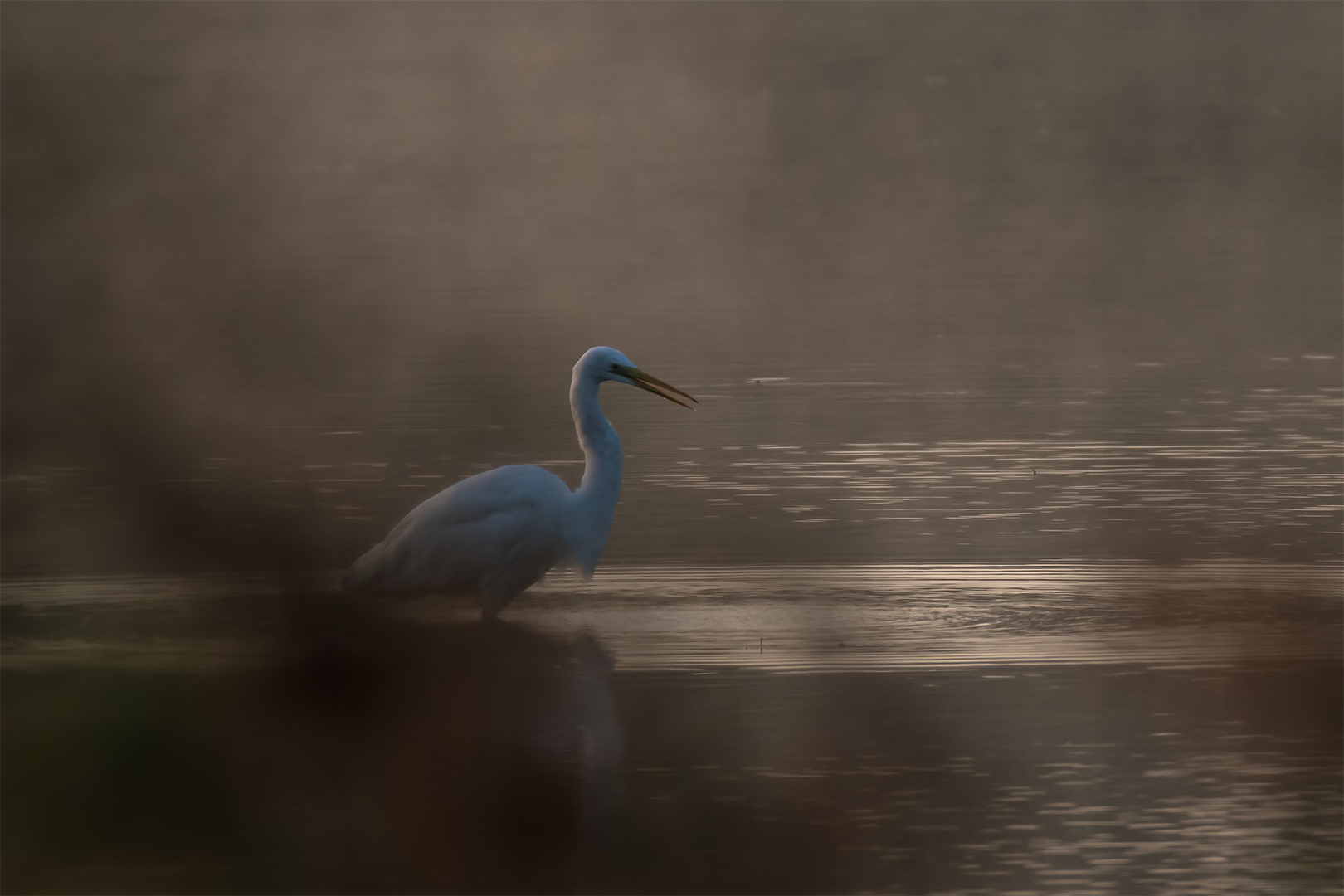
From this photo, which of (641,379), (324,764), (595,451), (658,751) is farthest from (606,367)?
(324,764)

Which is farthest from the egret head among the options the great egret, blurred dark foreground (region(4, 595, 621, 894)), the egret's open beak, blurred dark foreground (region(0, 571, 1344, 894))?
blurred dark foreground (region(4, 595, 621, 894))

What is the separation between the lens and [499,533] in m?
7.77

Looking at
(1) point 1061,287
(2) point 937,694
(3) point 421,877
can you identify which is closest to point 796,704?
(2) point 937,694

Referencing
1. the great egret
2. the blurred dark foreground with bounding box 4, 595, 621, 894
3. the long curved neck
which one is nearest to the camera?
the blurred dark foreground with bounding box 4, 595, 621, 894

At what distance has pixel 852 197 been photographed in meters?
29.8

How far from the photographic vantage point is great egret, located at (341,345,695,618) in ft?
25.6

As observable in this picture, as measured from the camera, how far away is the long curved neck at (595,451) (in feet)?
26.2

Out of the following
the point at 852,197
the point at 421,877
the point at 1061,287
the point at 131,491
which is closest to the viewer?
the point at 421,877

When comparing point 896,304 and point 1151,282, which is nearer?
point 896,304

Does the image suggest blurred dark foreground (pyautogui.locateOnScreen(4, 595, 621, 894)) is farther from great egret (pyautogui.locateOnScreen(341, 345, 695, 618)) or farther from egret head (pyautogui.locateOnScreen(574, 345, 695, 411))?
egret head (pyautogui.locateOnScreen(574, 345, 695, 411))

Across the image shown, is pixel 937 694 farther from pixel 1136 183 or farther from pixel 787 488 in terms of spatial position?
pixel 1136 183

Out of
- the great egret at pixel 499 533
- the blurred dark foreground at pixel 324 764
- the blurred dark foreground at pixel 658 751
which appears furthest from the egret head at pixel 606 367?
the blurred dark foreground at pixel 324 764

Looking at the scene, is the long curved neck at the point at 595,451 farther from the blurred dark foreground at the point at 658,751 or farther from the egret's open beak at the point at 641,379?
the blurred dark foreground at the point at 658,751

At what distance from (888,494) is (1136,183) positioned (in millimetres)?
20783
